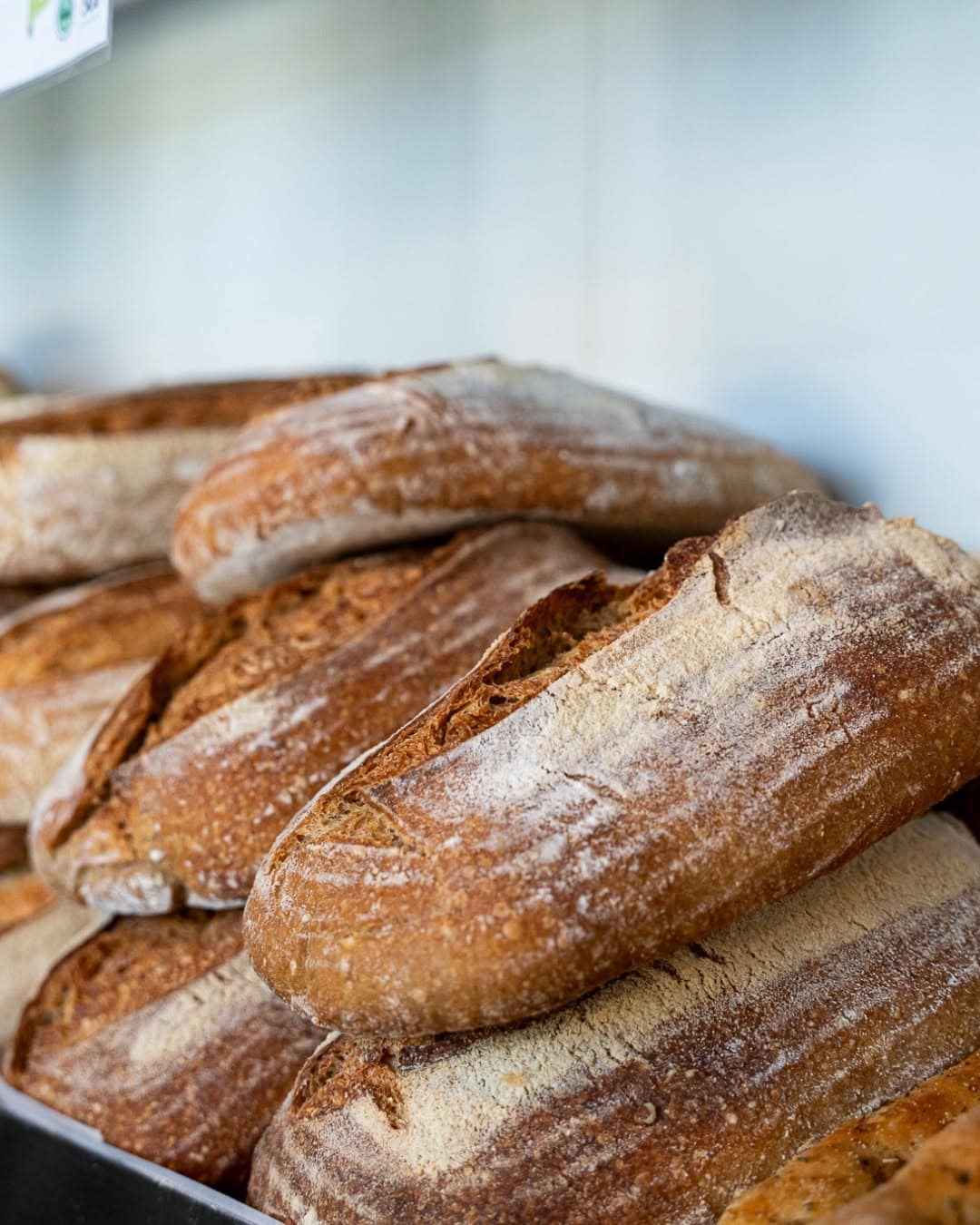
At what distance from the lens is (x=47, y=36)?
1.19m

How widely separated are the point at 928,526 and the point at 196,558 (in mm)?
897

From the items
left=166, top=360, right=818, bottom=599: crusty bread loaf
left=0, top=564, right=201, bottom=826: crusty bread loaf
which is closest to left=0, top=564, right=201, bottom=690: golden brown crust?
left=0, top=564, right=201, bottom=826: crusty bread loaf

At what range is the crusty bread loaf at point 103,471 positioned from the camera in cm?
198

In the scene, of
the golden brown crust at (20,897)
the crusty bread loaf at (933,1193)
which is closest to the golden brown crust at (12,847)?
the golden brown crust at (20,897)

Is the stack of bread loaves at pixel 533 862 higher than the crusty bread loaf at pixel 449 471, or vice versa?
the crusty bread loaf at pixel 449 471

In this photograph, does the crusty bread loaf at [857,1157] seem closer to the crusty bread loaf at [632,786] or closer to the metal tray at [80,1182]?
the crusty bread loaf at [632,786]

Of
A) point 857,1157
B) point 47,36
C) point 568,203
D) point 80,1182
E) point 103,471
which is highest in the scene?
point 47,36

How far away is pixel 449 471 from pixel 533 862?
59 cm

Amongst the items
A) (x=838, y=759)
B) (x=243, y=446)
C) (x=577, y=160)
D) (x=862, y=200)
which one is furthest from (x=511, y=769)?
(x=577, y=160)

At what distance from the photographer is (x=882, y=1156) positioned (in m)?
0.91

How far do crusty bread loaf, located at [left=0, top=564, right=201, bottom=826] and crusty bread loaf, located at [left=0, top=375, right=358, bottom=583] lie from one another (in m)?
0.07

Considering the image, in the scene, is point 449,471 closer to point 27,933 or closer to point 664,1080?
point 664,1080

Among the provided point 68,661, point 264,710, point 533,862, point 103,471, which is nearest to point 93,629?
point 68,661

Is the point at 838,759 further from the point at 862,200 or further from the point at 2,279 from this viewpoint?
the point at 2,279
